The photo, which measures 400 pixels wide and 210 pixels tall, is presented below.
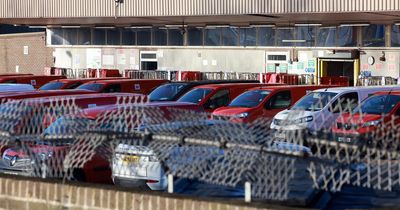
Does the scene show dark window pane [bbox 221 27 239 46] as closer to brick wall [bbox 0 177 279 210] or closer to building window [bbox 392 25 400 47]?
building window [bbox 392 25 400 47]

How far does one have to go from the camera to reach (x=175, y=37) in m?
40.6

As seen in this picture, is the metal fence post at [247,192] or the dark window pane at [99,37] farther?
the dark window pane at [99,37]

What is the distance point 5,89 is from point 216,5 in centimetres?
1015

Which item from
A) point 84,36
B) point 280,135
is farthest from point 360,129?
point 84,36

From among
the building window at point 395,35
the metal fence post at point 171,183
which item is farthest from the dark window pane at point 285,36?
the metal fence post at point 171,183

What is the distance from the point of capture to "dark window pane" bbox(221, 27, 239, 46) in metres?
38.5

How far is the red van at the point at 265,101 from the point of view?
77.2 feet

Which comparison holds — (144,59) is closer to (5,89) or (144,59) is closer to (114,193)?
(5,89)

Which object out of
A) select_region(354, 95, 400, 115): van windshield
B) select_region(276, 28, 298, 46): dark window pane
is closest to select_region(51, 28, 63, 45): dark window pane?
select_region(276, 28, 298, 46): dark window pane

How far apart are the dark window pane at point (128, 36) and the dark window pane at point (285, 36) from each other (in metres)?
8.94

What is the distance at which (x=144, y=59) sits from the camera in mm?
42062

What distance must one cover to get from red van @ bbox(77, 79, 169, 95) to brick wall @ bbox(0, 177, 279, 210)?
18.7 meters

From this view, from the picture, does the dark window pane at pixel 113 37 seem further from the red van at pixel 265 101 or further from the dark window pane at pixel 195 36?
the red van at pixel 265 101

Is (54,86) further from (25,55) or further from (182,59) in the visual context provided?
(25,55)
